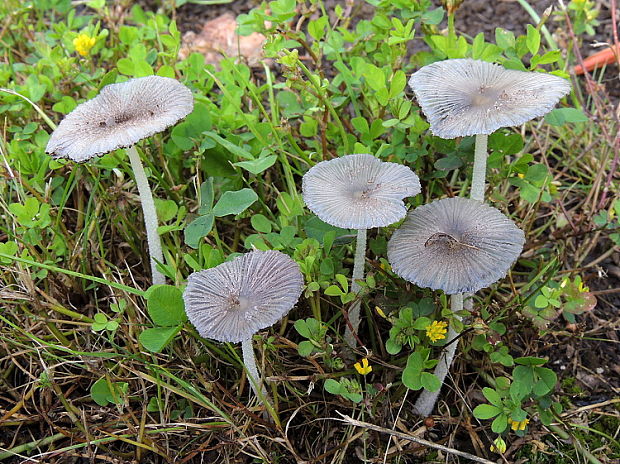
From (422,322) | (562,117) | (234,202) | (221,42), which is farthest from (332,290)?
(221,42)

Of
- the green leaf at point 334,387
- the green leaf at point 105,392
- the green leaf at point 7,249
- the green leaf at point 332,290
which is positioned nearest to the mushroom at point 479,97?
the green leaf at point 332,290

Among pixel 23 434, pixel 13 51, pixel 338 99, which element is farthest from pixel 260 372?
pixel 13 51

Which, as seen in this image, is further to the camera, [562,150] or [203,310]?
[562,150]

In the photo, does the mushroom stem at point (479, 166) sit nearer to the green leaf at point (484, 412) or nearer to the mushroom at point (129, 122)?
the green leaf at point (484, 412)

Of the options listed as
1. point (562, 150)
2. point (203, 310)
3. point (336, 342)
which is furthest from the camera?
point (562, 150)

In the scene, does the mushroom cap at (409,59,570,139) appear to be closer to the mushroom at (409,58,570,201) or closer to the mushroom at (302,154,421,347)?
the mushroom at (409,58,570,201)

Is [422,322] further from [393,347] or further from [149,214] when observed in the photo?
[149,214]

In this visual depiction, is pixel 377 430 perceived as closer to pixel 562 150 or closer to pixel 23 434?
pixel 23 434
